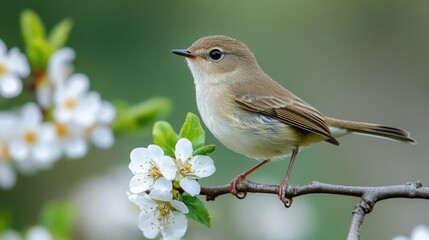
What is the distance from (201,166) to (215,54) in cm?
148

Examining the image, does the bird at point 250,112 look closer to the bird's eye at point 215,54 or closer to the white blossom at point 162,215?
the bird's eye at point 215,54

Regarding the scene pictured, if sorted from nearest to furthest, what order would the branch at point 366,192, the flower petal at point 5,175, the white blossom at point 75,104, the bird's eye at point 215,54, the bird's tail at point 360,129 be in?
the branch at point 366,192, the white blossom at point 75,104, the flower petal at point 5,175, the bird's tail at point 360,129, the bird's eye at point 215,54

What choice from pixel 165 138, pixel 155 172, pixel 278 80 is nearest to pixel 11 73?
pixel 165 138

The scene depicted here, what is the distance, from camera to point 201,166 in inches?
80.6

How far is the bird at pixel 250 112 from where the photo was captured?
2.98m

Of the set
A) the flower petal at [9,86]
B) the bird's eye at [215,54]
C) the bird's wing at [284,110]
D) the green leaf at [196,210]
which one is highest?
the bird's eye at [215,54]

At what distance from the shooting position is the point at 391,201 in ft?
23.3

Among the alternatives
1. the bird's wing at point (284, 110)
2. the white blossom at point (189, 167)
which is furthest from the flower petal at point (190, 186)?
the bird's wing at point (284, 110)

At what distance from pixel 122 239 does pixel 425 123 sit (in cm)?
490

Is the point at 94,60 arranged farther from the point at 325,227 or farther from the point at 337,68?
the point at 337,68

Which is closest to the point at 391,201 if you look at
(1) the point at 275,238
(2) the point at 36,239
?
(1) the point at 275,238

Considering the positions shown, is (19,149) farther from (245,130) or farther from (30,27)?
(245,130)

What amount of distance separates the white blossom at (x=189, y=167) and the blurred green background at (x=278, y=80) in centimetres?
118

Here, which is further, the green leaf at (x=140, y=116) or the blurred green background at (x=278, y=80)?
the blurred green background at (x=278, y=80)
